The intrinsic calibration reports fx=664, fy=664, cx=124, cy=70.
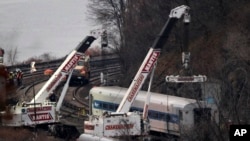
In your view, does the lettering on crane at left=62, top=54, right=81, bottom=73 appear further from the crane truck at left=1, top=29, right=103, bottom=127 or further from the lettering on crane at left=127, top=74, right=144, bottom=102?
the lettering on crane at left=127, top=74, right=144, bottom=102

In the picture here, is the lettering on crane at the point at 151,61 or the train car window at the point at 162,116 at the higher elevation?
the lettering on crane at the point at 151,61

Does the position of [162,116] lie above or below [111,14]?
below

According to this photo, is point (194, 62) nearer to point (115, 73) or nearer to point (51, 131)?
point (51, 131)

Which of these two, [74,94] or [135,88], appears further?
[74,94]

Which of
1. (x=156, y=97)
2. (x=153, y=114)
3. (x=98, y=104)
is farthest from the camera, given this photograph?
(x=98, y=104)

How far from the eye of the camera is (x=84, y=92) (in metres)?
25.8

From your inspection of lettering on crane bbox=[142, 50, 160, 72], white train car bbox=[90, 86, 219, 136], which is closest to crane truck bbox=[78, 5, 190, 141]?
lettering on crane bbox=[142, 50, 160, 72]

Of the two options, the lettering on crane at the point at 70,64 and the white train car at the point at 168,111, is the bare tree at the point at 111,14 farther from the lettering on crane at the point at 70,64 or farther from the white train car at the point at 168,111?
the lettering on crane at the point at 70,64

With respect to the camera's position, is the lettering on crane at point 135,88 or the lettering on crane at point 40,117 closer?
the lettering on crane at point 135,88

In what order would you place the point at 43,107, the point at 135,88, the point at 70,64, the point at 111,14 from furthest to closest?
the point at 111,14 → the point at 70,64 → the point at 43,107 → the point at 135,88

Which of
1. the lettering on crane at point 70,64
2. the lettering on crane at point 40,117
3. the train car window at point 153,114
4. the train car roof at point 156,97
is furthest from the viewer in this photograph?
the train car window at point 153,114

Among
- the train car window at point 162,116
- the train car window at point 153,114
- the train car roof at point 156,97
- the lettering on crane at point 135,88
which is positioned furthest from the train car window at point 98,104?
the lettering on crane at point 135,88

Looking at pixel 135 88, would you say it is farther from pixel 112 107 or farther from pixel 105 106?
pixel 105 106

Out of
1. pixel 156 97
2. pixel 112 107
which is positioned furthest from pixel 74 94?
pixel 156 97
